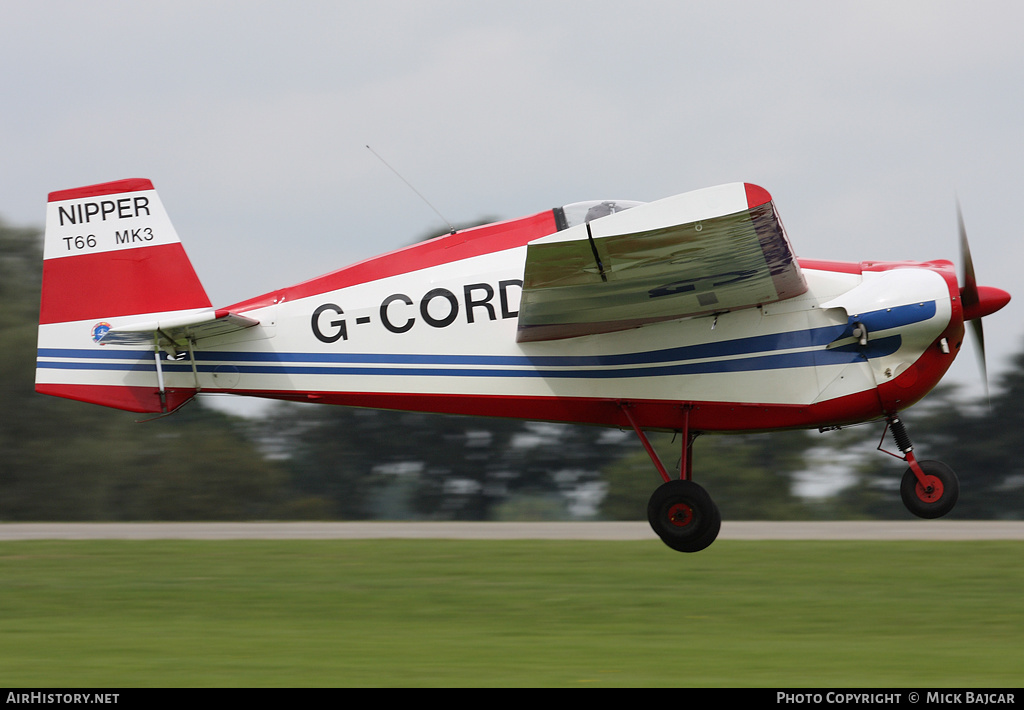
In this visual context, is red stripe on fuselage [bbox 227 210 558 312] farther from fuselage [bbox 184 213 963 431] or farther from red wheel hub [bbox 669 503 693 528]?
red wheel hub [bbox 669 503 693 528]

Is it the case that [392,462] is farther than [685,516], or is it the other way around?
[392,462]

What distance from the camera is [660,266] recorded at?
8875mm

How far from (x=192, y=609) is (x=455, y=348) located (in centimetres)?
341

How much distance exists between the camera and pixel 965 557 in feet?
41.9

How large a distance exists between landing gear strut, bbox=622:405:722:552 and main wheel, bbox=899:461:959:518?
5.80 ft

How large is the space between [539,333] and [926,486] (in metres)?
3.81

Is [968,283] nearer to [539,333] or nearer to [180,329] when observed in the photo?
[539,333]

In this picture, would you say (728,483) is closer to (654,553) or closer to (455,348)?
(654,553)

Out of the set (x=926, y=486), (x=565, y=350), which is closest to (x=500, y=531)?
(x=565, y=350)

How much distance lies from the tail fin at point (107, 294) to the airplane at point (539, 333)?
15 millimetres

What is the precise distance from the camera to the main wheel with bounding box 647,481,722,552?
977 centimetres

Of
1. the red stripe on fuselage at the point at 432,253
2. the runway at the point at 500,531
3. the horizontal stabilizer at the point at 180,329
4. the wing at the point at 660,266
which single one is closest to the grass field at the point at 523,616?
the runway at the point at 500,531

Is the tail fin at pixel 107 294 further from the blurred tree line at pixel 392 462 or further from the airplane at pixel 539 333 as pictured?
the blurred tree line at pixel 392 462
